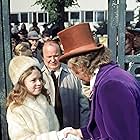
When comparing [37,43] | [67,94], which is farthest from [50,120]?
[37,43]

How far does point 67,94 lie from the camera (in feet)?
11.9

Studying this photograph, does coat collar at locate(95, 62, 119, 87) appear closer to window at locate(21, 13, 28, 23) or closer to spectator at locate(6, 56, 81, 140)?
spectator at locate(6, 56, 81, 140)

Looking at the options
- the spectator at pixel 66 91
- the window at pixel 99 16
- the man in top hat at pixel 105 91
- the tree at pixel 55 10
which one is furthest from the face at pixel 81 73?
the window at pixel 99 16

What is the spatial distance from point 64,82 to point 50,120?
2.12 ft

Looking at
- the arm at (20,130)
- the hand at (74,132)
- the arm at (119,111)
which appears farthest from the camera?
the arm at (20,130)

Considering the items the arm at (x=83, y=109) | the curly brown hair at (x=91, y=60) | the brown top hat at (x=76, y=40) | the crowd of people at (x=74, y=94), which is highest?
the brown top hat at (x=76, y=40)

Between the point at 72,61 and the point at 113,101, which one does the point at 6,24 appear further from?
the point at 113,101

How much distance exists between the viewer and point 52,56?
3.70 meters

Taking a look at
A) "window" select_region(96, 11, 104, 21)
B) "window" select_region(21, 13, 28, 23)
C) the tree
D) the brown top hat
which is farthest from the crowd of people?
"window" select_region(21, 13, 28, 23)

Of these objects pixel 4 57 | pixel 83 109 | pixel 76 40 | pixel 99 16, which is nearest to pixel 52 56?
pixel 83 109

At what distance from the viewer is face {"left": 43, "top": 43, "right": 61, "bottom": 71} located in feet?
12.1

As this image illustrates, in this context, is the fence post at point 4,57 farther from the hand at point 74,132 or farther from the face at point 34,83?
the hand at point 74,132

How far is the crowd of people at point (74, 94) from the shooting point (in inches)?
87.4

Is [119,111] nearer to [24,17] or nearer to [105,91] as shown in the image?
[105,91]
